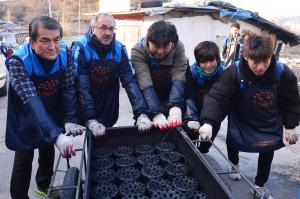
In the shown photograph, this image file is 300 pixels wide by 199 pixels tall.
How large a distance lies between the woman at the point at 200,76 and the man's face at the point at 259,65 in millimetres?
325

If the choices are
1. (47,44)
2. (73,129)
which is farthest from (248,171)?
(47,44)

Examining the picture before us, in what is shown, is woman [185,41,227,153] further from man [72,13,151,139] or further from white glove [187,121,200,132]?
man [72,13,151,139]

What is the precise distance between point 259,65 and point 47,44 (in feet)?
5.24

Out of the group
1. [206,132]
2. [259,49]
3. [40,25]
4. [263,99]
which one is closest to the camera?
[40,25]

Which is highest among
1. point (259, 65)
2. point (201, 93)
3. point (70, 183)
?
point (259, 65)

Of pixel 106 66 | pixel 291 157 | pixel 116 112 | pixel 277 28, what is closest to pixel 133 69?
pixel 106 66

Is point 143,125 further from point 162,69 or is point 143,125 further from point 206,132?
point 162,69

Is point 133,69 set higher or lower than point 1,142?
higher

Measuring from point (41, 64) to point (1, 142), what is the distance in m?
2.67

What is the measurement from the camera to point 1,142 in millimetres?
3875

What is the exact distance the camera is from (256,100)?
2127mm

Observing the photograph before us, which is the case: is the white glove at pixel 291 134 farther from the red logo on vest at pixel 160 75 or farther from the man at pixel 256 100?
the red logo on vest at pixel 160 75

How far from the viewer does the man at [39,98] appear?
1715mm

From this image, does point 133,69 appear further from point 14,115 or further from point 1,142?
point 1,142
